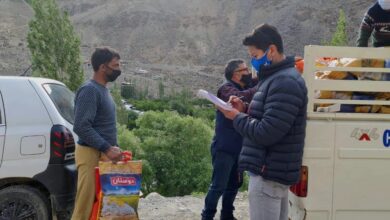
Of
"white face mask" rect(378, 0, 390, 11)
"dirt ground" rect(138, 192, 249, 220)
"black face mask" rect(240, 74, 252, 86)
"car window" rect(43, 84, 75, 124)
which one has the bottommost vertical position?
"dirt ground" rect(138, 192, 249, 220)

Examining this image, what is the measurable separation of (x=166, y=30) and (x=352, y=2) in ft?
90.3

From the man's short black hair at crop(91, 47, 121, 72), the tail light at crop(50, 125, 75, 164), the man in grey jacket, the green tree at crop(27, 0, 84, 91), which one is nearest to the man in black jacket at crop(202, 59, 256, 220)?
the man in grey jacket

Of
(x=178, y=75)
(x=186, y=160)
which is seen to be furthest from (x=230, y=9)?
(x=186, y=160)

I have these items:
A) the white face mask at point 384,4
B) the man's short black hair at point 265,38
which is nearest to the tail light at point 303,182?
the man's short black hair at point 265,38

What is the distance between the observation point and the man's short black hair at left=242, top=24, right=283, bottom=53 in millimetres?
3252

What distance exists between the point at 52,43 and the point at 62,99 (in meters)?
24.0

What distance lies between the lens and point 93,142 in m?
4.01

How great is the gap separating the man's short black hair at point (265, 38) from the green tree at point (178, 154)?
14.9 metres

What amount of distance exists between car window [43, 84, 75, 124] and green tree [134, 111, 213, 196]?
1334 centimetres

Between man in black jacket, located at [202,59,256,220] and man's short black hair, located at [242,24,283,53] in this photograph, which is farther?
man in black jacket, located at [202,59,256,220]

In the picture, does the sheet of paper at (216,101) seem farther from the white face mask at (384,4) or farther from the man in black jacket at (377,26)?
the white face mask at (384,4)

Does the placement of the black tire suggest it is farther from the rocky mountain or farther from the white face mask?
the rocky mountain

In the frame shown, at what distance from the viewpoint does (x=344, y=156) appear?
335cm

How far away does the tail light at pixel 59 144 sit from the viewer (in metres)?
4.38
